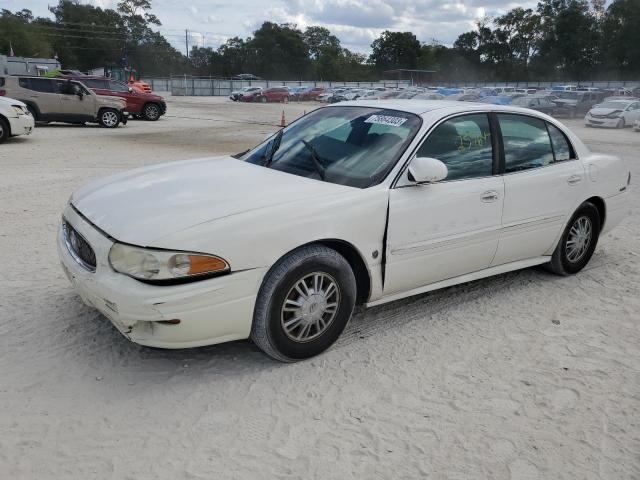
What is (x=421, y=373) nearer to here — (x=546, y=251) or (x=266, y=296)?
(x=266, y=296)

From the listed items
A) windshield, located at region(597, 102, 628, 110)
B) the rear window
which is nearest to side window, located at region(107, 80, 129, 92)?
the rear window

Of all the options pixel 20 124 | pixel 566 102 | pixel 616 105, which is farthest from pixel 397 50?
pixel 20 124

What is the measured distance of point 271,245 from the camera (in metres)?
3.17

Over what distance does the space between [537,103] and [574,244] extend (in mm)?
31472

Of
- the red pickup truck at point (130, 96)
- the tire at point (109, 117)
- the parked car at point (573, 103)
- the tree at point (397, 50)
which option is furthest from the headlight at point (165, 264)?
the tree at point (397, 50)

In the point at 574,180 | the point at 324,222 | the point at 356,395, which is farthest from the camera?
the point at 574,180

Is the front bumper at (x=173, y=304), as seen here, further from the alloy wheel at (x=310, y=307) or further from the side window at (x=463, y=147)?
the side window at (x=463, y=147)

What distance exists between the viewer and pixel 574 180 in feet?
15.7

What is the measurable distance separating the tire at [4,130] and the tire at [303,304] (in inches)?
495

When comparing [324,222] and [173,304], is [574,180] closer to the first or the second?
[324,222]

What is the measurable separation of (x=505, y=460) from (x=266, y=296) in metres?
1.48

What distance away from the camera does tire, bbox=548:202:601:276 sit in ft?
16.2

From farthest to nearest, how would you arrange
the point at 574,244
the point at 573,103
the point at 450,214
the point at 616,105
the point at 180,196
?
the point at 573,103 < the point at 616,105 < the point at 574,244 < the point at 450,214 < the point at 180,196

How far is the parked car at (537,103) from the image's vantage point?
33.3 metres
